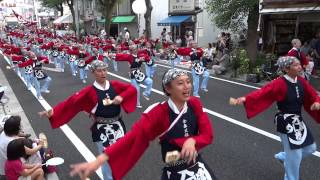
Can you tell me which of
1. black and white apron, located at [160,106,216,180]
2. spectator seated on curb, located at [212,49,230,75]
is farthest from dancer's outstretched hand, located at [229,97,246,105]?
spectator seated on curb, located at [212,49,230,75]

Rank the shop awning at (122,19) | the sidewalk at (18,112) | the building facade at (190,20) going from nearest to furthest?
the sidewalk at (18,112), the building facade at (190,20), the shop awning at (122,19)

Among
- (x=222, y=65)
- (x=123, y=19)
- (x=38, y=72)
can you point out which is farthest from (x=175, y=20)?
(x=38, y=72)

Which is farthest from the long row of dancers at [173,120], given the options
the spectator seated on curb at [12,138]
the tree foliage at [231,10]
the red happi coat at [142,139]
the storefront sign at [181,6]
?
the storefront sign at [181,6]

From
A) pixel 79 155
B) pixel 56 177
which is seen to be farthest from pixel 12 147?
pixel 79 155

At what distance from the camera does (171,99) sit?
339cm

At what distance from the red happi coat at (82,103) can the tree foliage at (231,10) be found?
12112 millimetres

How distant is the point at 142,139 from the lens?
3.29m

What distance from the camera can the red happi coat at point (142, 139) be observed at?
10.5 feet

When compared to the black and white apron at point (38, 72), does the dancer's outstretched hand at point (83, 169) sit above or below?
above

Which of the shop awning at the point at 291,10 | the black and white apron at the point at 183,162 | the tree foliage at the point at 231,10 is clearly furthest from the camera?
the tree foliage at the point at 231,10

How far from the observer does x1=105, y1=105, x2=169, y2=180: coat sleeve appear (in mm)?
3178

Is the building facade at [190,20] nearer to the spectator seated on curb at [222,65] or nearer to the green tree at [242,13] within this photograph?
the green tree at [242,13]

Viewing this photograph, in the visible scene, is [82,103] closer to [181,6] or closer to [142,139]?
[142,139]

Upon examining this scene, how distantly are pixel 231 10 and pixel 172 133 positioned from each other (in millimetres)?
14452
